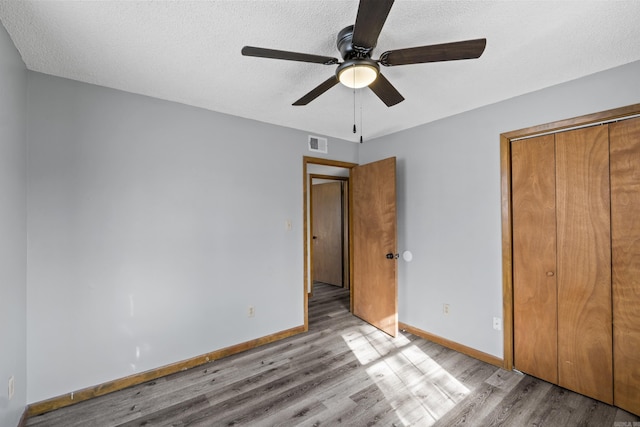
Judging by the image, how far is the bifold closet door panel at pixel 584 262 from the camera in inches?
77.4

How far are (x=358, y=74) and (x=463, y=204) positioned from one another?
1.84 metres

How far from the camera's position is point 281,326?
3084mm

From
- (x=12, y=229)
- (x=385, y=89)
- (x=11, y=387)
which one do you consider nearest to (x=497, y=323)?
(x=385, y=89)

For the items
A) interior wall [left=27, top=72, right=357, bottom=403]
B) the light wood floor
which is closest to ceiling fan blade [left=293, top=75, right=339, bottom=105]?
interior wall [left=27, top=72, right=357, bottom=403]

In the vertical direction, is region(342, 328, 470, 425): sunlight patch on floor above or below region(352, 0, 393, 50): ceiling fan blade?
below

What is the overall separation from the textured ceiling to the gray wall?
227 mm

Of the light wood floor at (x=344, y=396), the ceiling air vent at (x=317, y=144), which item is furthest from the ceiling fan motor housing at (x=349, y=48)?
the light wood floor at (x=344, y=396)

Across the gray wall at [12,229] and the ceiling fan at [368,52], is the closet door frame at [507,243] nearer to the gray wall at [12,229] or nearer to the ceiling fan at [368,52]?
the ceiling fan at [368,52]

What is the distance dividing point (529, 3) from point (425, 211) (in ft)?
6.53

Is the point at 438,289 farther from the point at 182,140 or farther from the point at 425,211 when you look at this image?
the point at 182,140

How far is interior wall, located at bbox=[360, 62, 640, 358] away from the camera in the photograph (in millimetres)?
2169

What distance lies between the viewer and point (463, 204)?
2.73 meters

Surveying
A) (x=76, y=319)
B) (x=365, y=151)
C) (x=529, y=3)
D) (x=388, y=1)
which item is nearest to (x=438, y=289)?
(x=365, y=151)

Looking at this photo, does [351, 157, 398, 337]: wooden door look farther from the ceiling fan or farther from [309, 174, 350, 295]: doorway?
the ceiling fan
